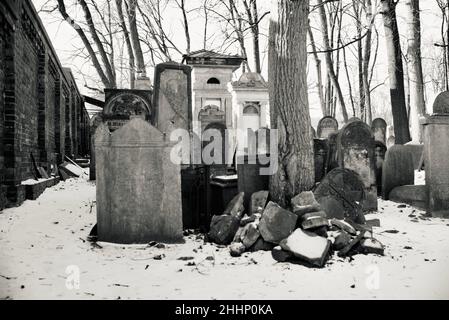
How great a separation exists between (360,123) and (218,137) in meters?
3.75

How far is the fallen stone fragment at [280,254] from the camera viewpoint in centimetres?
378

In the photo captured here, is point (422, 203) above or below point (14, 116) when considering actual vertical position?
below

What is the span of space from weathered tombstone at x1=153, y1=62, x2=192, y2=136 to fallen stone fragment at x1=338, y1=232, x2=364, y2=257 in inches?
139

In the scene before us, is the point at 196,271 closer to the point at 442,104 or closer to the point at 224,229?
the point at 224,229

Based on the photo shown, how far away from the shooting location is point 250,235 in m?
4.22

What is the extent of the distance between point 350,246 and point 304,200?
770mm

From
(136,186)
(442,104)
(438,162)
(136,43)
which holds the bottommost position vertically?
(136,186)

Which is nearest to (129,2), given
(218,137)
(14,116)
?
(218,137)

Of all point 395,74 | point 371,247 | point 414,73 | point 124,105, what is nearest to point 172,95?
point 371,247

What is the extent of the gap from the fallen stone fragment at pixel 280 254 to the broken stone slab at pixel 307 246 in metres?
0.04

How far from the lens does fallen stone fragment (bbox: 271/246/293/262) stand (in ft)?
12.4
